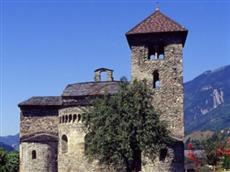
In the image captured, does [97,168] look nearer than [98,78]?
Yes

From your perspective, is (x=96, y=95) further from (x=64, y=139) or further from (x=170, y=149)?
(x=170, y=149)

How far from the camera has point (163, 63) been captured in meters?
42.7

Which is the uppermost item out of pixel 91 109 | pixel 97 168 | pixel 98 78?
pixel 98 78

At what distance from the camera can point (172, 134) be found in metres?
41.0

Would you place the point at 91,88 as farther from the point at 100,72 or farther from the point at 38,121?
the point at 38,121

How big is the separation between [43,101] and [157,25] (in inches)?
566

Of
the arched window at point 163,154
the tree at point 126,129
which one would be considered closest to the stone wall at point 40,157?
the tree at point 126,129

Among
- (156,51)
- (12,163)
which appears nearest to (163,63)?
(156,51)

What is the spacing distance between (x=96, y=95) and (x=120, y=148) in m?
9.00

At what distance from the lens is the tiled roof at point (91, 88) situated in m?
44.6

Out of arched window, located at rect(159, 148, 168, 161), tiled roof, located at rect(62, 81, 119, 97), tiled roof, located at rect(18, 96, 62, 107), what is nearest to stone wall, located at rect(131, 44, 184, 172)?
arched window, located at rect(159, 148, 168, 161)

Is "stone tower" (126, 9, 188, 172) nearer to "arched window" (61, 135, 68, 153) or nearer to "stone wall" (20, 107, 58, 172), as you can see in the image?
"arched window" (61, 135, 68, 153)

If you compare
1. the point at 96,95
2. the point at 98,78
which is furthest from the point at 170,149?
the point at 98,78

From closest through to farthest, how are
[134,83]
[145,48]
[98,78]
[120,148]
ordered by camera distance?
[120,148] < [134,83] < [145,48] < [98,78]
